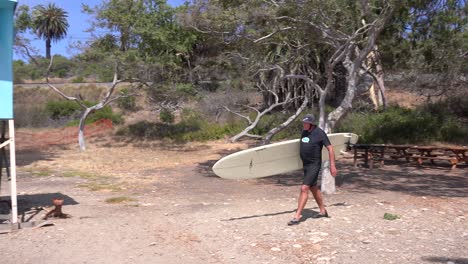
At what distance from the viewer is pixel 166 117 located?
27250mm

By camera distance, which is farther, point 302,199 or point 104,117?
point 104,117

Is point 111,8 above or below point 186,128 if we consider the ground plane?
above

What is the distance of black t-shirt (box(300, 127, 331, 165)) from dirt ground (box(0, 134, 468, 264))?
959 mm

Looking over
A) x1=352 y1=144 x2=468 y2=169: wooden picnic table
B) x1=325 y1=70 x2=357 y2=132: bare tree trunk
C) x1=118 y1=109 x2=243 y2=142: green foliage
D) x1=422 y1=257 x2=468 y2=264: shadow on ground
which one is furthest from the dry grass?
x1=118 y1=109 x2=243 y2=142: green foliage

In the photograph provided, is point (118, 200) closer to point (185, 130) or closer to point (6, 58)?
point (6, 58)

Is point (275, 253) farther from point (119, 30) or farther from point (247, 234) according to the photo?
point (119, 30)

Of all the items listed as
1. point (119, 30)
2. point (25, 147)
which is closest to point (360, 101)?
point (119, 30)

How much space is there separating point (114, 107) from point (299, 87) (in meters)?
16.7

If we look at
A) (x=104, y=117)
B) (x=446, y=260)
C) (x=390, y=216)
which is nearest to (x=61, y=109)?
(x=104, y=117)

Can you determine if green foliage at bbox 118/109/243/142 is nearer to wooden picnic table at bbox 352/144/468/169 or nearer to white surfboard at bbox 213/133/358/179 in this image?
wooden picnic table at bbox 352/144/468/169

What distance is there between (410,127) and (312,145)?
1469cm

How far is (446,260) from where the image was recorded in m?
5.62

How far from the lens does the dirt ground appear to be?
6.16 meters

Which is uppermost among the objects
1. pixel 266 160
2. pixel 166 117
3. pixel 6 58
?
pixel 6 58
